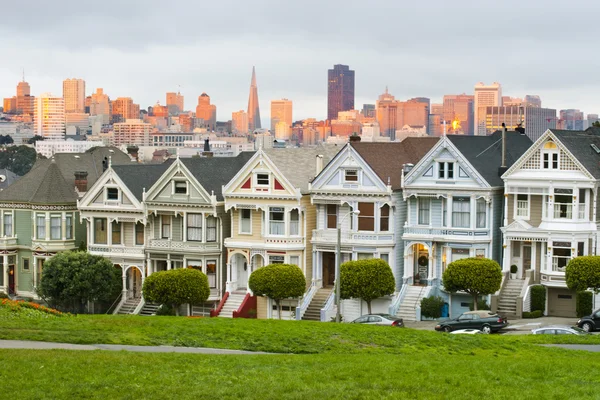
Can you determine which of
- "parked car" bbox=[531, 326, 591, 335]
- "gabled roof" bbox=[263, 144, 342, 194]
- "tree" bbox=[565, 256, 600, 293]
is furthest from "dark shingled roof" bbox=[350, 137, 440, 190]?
"parked car" bbox=[531, 326, 591, 335]

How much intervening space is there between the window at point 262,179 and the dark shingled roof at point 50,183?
12.1 metres

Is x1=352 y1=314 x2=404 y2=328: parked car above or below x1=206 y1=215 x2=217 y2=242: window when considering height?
below

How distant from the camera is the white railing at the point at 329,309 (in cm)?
5438

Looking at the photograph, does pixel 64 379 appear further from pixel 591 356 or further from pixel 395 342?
pixel 591 356

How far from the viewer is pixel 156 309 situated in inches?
2336

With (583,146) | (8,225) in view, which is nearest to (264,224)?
(583,146)

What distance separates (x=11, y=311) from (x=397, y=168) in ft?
75.7

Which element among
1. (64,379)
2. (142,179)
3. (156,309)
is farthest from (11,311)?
(142,179)

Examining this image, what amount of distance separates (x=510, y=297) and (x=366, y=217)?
798 centimetres

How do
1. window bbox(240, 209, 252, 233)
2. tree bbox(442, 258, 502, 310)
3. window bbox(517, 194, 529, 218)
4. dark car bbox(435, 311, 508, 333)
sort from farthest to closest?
window bbox(240, 209, 252, 233) < window bbox(517, 194, 529, 218) < tree bbox(442, 258, 502, 310) < dark car bbox(435, 311, 508, 333)

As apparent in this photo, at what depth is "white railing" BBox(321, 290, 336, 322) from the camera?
2141 inches

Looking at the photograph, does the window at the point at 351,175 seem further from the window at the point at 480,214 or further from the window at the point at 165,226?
the window at the point at 165,226

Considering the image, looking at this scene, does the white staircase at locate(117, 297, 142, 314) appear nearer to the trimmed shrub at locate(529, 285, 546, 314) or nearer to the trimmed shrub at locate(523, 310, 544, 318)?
the trimmed shrub at locate(523, 310, 544, 318)

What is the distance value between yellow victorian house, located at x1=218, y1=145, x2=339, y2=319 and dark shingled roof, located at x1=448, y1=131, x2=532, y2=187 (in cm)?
808
